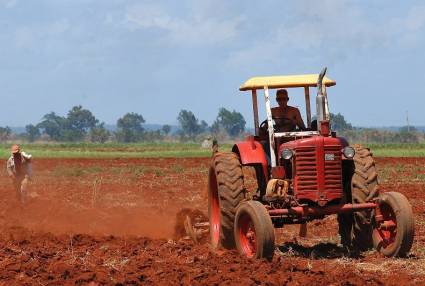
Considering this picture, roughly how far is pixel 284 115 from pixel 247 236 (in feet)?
6.17

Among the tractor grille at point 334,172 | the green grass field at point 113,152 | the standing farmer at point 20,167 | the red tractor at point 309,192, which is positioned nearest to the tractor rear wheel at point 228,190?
the red tractor at point 309,192

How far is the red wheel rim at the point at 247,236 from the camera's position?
9.18m

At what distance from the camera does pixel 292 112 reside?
10.3m

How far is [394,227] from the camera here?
9.27 m

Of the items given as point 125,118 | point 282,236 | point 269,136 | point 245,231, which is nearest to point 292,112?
point 269,136

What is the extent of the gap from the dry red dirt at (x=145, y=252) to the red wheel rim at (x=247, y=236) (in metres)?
0.33

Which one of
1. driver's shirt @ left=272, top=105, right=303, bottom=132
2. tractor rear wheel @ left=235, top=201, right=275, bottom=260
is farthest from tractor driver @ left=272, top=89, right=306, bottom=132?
tractor rear wheel @ left=235, top=201, right=275, bottom=260

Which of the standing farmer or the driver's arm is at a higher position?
the driver's arm

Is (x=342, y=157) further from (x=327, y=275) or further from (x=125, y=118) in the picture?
(x=125, y=118)

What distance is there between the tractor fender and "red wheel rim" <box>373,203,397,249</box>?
1.58 meters

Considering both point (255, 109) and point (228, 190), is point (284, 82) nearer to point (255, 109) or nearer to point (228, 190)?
point (255, 109)

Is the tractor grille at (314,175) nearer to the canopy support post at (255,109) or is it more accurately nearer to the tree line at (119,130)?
the canopy support post at (255,109)

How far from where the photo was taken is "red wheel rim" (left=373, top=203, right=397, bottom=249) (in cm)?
924

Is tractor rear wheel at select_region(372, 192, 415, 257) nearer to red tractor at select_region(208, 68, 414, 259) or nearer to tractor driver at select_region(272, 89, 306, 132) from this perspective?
Answer: red tractor at select_region(208, 68, 414, 259)
